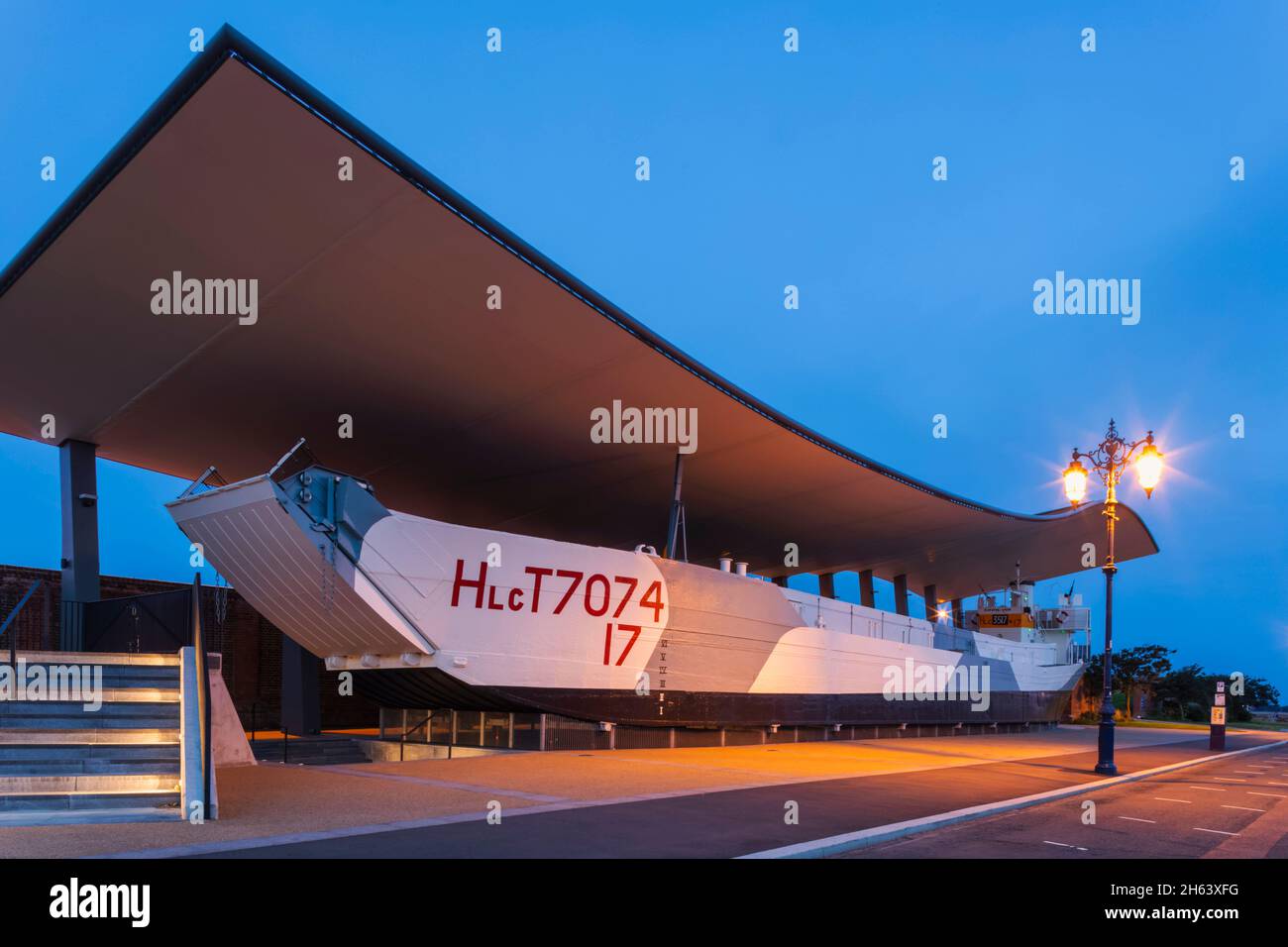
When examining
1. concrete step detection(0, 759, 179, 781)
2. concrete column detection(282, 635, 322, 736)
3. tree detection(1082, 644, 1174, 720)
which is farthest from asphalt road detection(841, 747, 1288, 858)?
tree detection(1082, 644, 1174, 720)

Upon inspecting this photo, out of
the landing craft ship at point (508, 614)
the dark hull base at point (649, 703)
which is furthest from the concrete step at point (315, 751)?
the landing craft ship at point (508, 614)

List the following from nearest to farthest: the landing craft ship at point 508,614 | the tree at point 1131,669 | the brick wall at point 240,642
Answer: the landing craft ship at point 508,614 < the brick wall at point 240,642 < the tree at point 1131,669

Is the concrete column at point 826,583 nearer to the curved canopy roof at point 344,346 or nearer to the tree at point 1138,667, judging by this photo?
the curved canopy roof at point 344,346

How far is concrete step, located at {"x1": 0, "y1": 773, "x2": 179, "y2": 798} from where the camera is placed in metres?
9.87

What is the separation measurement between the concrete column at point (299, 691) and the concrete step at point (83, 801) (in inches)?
512

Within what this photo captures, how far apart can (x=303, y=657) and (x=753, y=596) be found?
1030 centimetres

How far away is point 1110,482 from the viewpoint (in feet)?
63.8

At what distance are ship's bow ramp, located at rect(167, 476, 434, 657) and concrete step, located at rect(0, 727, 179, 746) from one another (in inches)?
162

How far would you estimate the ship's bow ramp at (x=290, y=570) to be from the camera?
14844 mm

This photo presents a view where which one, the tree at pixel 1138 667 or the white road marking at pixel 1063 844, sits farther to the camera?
the tree at pixel 1138 667
